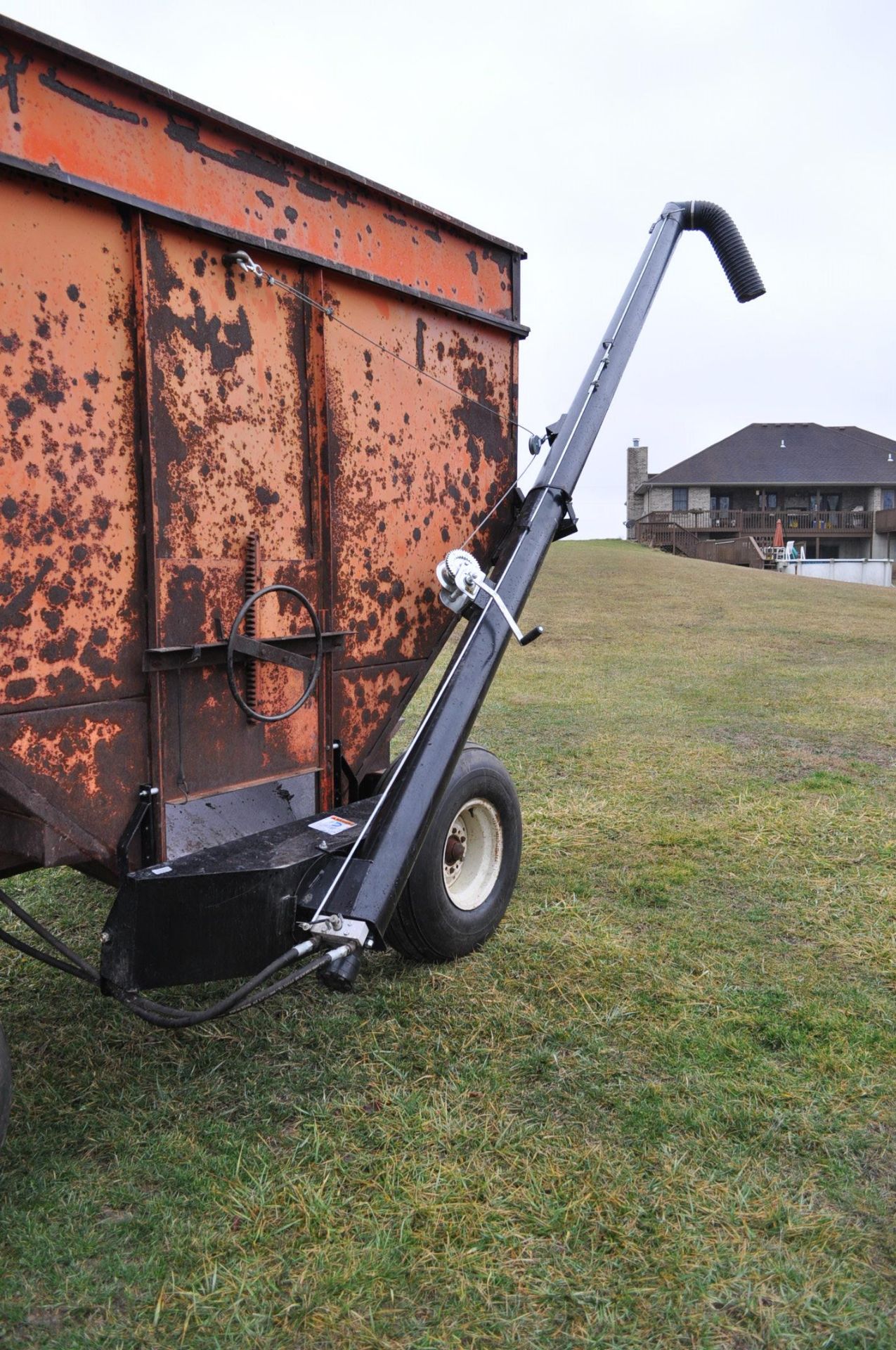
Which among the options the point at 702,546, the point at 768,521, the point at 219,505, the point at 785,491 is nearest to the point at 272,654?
the point at 219,505

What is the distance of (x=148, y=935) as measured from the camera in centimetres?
271

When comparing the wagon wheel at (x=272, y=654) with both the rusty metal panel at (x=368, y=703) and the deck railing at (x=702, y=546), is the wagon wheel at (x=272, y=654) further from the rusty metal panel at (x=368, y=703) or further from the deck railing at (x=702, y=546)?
the deck railing at (x=702, y=546)

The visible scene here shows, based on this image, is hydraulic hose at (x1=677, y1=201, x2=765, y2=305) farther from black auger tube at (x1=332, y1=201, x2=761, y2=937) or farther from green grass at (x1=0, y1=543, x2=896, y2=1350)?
green grass at (x1=0, y1=543, x2=896, y2=1350)

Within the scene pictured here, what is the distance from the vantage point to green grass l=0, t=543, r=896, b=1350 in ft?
6.96

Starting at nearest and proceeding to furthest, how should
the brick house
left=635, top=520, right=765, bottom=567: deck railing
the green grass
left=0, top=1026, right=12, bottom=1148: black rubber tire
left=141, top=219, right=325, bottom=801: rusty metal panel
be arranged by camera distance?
the green grass
left=0, top=1026, right=12, bottom=1148: black rubber tire
left=141, top=219, right=325, bottom=801: rusty metal panel
left=635, top=520, right=765, bottom=567: deck railing
the brick house

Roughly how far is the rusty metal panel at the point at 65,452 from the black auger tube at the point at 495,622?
0.86 metres

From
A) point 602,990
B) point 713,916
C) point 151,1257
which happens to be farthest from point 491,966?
point 151,1257

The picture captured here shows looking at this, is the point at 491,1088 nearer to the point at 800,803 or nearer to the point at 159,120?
the point at 159,120

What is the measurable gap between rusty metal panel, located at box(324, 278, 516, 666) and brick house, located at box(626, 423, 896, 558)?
38630 mm

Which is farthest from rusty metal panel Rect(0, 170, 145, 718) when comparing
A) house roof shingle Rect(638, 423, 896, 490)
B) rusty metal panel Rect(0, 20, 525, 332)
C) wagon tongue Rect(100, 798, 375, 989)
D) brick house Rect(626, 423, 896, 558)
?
house roof shingle Rect(638, 423, 896, 490)

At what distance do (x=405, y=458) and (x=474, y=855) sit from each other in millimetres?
1543

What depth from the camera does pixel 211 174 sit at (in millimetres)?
2895

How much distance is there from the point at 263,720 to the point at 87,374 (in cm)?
111

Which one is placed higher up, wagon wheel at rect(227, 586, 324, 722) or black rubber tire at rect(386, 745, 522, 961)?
wagon wheel at rect(227, 586, 324, 722)
